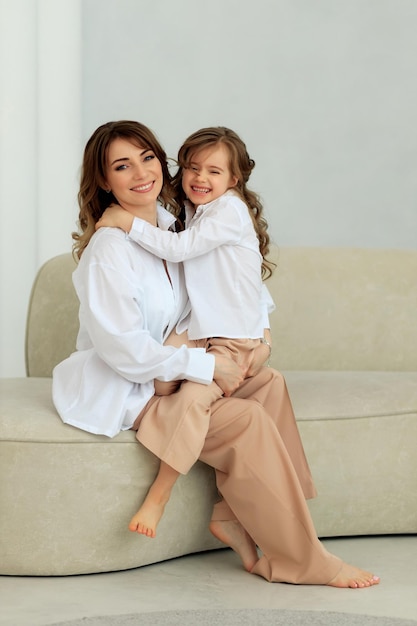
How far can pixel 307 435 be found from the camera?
254cm

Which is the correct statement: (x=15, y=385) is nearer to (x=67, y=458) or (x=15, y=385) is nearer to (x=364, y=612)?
(x=67, y=458)

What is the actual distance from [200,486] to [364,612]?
0.53 m

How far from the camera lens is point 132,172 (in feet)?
7.85

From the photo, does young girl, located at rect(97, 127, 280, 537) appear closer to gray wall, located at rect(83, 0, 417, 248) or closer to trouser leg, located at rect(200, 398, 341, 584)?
trouser leg, located at rect(200, 398, 341, 584)

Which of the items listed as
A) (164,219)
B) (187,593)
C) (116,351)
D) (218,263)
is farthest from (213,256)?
(187,593)

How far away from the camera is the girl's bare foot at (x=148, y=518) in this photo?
2225mm

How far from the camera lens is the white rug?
6.44 feet

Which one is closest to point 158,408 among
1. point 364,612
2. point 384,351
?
point 364,612

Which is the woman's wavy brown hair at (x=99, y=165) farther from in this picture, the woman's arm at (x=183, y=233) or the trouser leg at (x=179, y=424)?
the trouser leg at (x=179, y=424)

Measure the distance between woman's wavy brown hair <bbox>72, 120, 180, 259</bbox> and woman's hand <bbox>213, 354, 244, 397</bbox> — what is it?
1.49 feet

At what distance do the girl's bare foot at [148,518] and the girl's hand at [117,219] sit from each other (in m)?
0.64

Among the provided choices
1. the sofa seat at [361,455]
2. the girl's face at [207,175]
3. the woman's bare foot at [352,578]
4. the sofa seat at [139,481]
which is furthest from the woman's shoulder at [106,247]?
the woman's bare foot at [352,578]

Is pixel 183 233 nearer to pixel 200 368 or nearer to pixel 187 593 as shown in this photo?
pixel 200 368

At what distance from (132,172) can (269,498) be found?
84 centimetres
